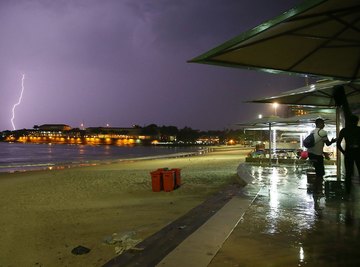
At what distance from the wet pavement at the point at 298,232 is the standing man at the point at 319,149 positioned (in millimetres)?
544

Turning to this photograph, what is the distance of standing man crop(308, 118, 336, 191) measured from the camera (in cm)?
897

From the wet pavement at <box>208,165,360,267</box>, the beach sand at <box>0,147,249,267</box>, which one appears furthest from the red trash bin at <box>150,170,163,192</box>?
the wet pavement at <box>208,165,360,267</box>

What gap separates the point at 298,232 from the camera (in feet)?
18.0

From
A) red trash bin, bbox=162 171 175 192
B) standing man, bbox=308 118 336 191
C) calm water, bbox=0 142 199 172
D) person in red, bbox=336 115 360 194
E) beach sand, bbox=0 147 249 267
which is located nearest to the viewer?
beach sand, bbox=0 147 249 267

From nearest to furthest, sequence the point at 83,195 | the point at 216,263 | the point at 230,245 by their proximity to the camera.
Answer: the point at 216,263 → the point at 230,245 → the point at 83,195

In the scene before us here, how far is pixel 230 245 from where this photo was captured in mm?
4887

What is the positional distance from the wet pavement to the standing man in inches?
21.4

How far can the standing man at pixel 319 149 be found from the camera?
29.4ft

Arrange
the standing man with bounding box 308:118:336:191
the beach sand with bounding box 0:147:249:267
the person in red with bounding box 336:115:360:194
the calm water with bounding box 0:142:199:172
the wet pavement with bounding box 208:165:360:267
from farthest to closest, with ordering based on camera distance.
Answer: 1. the calm water with bounding box 0:142:199:172
2. the standing man with bounding box 308:118:336:191
3. the person in red with bounding box 336:115:360:194
4. the beach sand with bounding box 0:147:249:267
5. the wet pavement with bounding box 208:165:360:267

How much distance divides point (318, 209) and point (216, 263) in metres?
3.62

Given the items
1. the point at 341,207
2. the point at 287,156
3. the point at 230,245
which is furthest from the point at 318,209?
the point at 287,156

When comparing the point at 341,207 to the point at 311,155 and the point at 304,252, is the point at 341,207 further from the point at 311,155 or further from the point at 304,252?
the point at 304,252

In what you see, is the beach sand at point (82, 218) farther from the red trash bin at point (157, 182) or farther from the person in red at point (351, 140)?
the person in red at point (351, 140)

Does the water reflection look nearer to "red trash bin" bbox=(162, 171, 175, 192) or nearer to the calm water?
"red trash bin" bbox=(162, 171, 175, 192)
